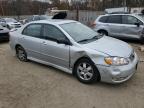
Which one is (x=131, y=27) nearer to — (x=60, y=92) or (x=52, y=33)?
(x=52, y=33)

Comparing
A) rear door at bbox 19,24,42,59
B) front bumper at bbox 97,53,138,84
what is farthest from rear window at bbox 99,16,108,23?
front bumper at bbox 97,53,138,84

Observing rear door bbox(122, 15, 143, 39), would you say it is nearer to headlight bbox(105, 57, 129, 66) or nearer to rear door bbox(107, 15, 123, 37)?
rear door bbox(107, 15, 123, 37)

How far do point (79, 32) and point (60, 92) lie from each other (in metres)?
1.82

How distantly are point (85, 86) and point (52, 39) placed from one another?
163cm

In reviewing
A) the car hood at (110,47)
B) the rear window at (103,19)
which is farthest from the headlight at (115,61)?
the rear window at (103,19)

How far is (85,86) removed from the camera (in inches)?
186

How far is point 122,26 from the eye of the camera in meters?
9.82

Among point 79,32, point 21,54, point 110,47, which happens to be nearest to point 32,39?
point 21,54

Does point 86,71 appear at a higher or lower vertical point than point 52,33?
lower

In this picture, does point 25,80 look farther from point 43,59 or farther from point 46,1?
point 46,1

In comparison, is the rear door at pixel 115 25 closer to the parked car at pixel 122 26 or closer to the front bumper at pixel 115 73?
the parked car at pixel 122 26

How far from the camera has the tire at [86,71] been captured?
465 centimetres

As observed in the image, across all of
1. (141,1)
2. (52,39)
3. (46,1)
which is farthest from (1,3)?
(52,39)

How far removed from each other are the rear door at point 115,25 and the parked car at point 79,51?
447cm
